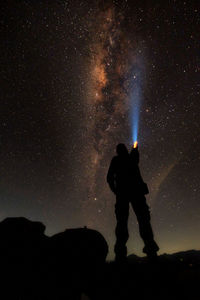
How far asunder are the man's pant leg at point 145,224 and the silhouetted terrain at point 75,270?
0.93 ft

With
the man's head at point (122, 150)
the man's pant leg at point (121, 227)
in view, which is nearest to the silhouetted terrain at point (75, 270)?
the man's pant leg at point (121, 227)

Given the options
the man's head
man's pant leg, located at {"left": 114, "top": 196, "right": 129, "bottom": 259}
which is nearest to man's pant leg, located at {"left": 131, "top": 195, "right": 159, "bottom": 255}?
man's pant leg, located at {"left": 114, "top": 196, "right": 129, "bottom": 259}

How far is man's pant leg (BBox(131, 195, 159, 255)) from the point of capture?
173 inches

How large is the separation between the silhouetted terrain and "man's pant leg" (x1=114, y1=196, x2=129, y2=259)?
0.92ft

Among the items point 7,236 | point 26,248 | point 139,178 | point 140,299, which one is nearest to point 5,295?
point 26,248

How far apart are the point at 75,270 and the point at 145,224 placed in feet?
7.58

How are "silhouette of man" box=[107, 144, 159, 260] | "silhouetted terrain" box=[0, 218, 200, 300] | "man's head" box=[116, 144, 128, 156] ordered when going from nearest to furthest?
"silhouetted terrain" box=[0, 218, 200, 300]
"silhouette of man" box=[107, 144, 159, 260]
"man's head" box=[116, 144, 128, 156]

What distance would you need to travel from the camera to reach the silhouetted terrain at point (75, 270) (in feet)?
10.4

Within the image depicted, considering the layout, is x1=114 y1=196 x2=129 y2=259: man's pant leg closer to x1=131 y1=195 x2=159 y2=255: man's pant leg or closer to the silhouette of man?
the silhouette of man

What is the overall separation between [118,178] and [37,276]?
10.9ft

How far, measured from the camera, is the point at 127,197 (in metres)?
4.99

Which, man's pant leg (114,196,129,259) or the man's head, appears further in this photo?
the man's head

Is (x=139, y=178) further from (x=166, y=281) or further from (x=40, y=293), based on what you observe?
(x=40, y=293)

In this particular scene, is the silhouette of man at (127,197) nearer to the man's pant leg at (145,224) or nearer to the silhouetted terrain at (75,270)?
the man's pant leg at (145,224)
